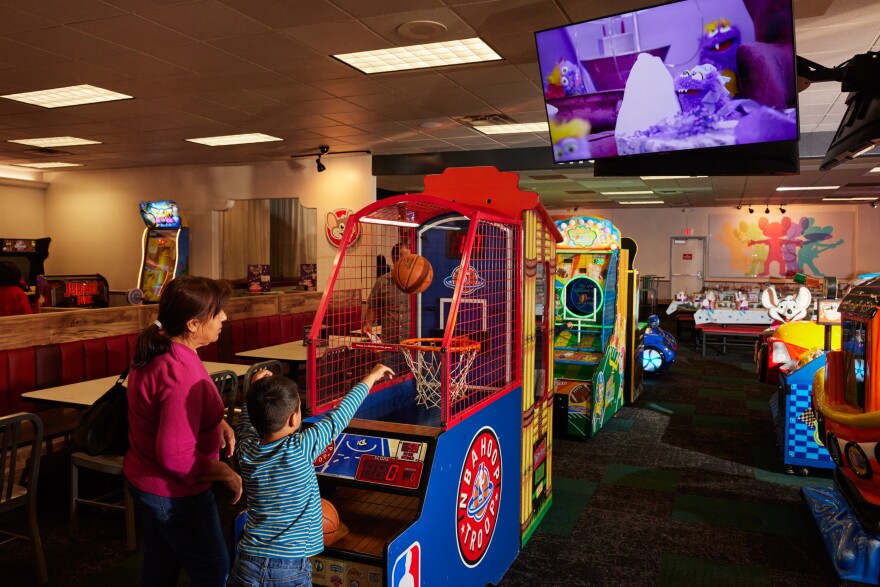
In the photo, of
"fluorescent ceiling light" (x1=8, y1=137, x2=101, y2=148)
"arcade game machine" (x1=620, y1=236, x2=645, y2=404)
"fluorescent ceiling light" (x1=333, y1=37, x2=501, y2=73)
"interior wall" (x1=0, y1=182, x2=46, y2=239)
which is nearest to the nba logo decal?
"fluorescent ceiling light" (x1=333, y1=37, x2=501, y2=73)

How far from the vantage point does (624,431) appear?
240 inches

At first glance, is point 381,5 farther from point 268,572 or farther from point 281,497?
point 268,572

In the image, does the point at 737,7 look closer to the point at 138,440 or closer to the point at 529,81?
the point at 529,81

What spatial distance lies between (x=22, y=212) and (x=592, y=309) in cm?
1040

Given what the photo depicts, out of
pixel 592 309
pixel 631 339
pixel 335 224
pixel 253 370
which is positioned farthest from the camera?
pixel 335 224

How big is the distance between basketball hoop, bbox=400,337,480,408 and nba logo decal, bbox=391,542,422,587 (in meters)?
0.74

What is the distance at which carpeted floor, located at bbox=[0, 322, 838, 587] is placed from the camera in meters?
3.36

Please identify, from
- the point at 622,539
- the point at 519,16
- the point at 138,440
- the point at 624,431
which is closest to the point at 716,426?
the point at 624,431

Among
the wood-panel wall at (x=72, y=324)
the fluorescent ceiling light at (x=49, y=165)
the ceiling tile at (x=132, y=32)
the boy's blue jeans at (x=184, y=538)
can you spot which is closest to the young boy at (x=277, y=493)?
the boy's blue jeans at (x=184, y=538)

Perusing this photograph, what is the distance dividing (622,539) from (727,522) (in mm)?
773

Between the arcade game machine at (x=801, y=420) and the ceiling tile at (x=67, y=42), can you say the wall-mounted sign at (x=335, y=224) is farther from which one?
the arcade game machine at (x=801, y=420)

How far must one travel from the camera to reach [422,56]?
4664 mm

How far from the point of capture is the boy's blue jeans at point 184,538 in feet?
6.54

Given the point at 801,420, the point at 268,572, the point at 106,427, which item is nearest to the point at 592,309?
the point at 801,420
